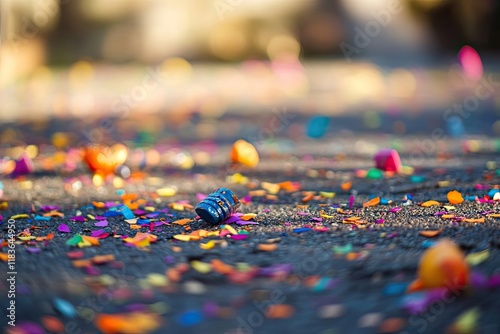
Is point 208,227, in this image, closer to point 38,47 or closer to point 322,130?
point 322,130

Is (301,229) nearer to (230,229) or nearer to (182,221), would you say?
(230,229)

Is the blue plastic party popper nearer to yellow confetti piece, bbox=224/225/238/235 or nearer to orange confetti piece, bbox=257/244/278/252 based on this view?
yellow confetti piece, bbox=224/225/238/235

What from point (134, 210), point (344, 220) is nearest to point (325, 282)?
point (344, 220)

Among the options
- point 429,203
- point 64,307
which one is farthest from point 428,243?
point 64,307

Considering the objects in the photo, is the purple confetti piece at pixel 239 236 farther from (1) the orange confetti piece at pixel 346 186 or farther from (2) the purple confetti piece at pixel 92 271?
(1) the orange confetti piece at pixel 346 186

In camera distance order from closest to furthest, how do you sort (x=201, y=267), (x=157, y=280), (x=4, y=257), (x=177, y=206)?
1. (x=157, y=280)
2. (x=201, y=267)
3. (x=4, y=257)
4. (x=177, y=206)
